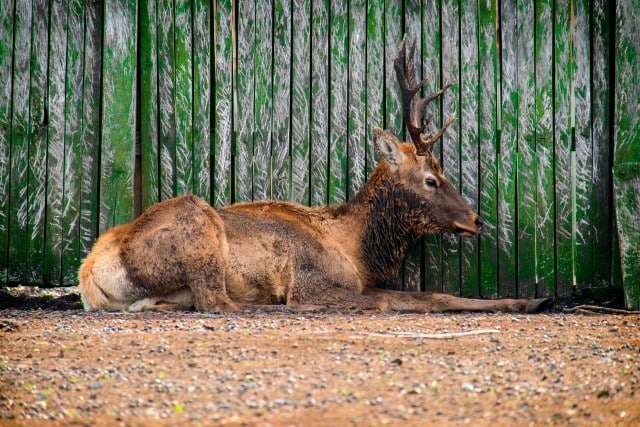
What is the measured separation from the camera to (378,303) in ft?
25.6

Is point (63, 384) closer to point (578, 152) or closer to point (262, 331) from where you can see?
point (262, 331)

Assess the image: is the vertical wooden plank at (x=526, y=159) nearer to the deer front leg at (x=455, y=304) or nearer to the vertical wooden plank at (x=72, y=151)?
the deer front leg at (x=455, y=304)

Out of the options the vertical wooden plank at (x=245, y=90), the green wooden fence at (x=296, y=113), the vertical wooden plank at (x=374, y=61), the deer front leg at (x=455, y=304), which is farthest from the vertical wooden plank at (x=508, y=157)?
the vertical wooden plank at (x=245, y=90)

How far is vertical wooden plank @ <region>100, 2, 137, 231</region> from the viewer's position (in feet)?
26.9

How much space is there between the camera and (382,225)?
330 inches

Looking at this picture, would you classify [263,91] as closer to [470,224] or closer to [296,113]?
[296,113]

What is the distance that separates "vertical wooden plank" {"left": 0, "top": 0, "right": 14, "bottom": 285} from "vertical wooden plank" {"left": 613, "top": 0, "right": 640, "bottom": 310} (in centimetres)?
534

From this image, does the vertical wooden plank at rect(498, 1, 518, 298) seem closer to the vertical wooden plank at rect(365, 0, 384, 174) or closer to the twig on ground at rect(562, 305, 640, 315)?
the twig on ground at rect(562, 305, 640, 315)

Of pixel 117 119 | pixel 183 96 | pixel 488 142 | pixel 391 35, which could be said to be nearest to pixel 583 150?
pixel 488 142

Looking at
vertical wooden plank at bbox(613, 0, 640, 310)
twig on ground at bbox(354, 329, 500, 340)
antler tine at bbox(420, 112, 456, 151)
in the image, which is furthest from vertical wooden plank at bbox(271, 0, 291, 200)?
vertical wooden plank at bbox(613, 0, 640, 310)

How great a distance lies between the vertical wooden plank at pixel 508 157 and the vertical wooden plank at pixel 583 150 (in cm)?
54

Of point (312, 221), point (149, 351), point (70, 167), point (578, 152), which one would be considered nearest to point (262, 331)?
point (149, 351)

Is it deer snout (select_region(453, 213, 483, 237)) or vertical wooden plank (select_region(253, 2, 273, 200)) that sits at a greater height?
vertical wooden plank (select_region(253, 2, 273, 200))

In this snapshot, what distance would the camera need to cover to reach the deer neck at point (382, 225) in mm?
8320
